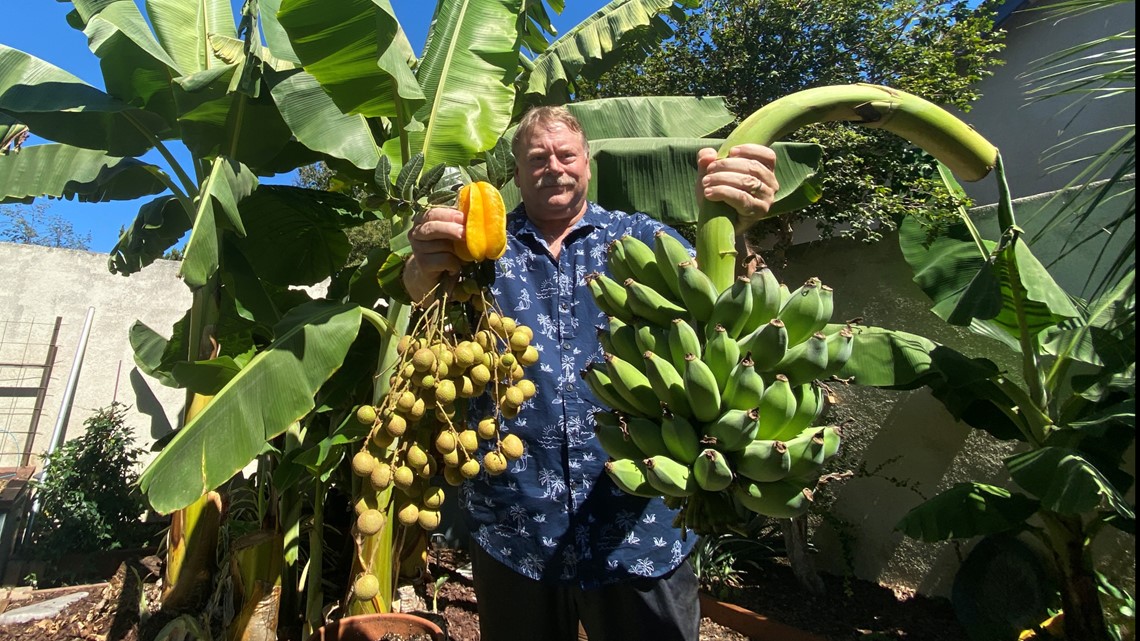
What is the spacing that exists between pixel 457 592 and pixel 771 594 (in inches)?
82.2

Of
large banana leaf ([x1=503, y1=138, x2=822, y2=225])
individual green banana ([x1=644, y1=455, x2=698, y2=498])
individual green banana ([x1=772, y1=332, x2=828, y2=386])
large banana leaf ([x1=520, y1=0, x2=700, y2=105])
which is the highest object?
large banana leaf ([x1=520, y1=0, x2=700, y2=105])

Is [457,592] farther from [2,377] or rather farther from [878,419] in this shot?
[2,377]

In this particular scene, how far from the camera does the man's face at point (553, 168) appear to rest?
1537 mm

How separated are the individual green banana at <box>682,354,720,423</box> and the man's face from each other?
0.70 metres

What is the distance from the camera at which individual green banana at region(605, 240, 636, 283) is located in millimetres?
1277

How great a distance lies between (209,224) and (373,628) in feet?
5.67

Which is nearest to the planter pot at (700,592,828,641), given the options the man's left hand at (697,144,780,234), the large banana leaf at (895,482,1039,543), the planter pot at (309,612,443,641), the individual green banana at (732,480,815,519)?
the large banana leaf at (895,482,1039,543)

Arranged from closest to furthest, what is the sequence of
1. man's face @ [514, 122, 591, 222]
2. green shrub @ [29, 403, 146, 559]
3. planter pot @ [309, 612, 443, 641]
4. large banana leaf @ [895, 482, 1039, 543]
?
man's face @ [514, 122, 591, 222], planter pot @ [309, 612, 443, 641], large banana leaf @ [895, 482, 1039, 543], green shrub @ [29, 403, 146, 559]

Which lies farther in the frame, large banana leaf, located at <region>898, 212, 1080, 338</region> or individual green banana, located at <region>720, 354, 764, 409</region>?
large banana leaf, located at <region>898, 212, 1080, 338</region>

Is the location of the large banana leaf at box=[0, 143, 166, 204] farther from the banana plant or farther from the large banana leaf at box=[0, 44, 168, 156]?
the banana plant

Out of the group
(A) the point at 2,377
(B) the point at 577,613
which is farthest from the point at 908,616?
(A) the point at 2,377

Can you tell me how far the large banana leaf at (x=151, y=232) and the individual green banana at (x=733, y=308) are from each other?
3.71m

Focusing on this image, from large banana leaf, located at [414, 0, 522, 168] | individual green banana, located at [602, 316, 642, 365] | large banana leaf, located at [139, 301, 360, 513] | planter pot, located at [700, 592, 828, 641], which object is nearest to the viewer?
individual green banana, located at [602, 316, 642, 365]

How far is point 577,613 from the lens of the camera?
1566 mm
